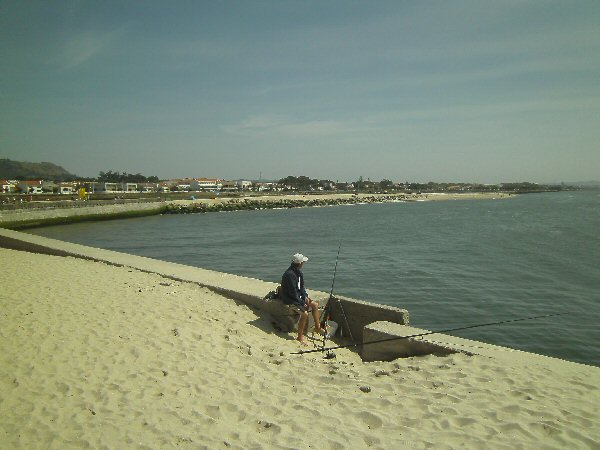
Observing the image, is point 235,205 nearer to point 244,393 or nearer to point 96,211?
point 96,211

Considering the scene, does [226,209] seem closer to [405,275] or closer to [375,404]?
[405,275]

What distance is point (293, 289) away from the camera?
20.4ft

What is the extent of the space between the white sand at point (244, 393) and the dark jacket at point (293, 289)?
1.85 ft

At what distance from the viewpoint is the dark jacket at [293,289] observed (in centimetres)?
620

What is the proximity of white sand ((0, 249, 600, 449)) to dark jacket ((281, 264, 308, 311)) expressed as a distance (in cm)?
56

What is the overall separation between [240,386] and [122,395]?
1.13 m

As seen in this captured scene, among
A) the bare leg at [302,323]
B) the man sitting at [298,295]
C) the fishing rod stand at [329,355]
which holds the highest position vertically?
the man sitting at [298,295]

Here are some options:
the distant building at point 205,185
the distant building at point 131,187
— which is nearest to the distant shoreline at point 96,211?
the distant building at point 131,187

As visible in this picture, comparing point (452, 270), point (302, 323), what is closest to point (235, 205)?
point (452, 270)

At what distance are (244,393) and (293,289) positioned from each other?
7.66 ft

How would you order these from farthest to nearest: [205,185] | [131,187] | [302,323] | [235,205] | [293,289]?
1. [205,185]
2. [131,187]
3. [235,205]
4. [293,289]
5. [302,323]

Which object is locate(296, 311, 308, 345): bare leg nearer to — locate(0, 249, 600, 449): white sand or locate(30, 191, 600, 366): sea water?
locate(0, 249, 600, 449): white sand

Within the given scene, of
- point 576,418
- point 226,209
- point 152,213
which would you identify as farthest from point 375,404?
point 226,209

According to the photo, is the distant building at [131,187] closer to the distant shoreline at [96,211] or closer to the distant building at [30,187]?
the distant building at [30,187]
